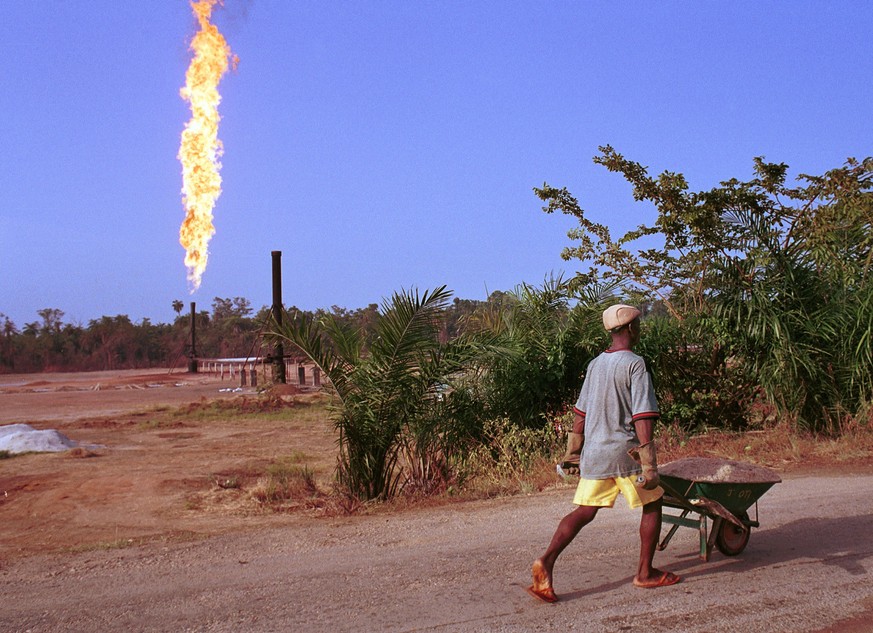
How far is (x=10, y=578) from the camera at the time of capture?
618 centimetres

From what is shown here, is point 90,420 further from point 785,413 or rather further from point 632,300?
point 785,413

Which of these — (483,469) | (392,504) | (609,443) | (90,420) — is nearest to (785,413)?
(483,469)

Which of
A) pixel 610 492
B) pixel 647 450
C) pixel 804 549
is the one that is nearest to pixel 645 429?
pixel 647 450

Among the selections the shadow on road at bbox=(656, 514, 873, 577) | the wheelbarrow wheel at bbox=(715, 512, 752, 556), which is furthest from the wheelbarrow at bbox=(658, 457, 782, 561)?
the shadow on road at bbox=(656, 514, 873, 577)

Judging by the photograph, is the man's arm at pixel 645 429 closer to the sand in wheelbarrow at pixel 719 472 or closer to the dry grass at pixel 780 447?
the sand in wheelbarrow at pixel 719 472

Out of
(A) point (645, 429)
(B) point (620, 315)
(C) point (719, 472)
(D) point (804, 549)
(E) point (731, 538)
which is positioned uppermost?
(B) point (620, 315)

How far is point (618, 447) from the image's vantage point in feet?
17.0

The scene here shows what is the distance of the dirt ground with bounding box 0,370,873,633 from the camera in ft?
16.4

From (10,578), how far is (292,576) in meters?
2.15

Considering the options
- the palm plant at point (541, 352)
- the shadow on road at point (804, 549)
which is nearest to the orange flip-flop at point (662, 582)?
the shadow on road at point (804, 549)

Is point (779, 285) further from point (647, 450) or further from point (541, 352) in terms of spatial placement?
point (647, 450)

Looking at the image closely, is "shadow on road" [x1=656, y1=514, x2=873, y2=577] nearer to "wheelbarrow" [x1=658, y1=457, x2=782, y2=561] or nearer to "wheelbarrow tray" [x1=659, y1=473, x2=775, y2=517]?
"wheelbarrow" [x1=658, y1=457, x2=782, y2=561]

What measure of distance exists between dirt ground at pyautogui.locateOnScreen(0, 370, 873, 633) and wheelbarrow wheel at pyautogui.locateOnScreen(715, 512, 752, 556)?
83mm

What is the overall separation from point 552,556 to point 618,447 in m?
0.81
